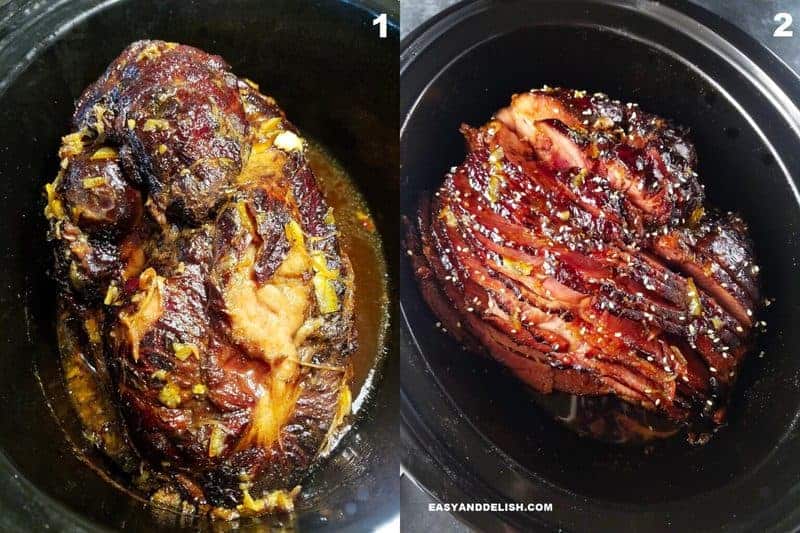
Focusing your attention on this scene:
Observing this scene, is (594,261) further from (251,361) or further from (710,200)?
(251,361)

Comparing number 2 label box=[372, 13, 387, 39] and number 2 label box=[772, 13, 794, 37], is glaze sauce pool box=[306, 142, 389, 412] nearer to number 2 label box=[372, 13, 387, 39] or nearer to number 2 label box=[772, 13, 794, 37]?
number 2 label box=[372, 13, 387, 39]

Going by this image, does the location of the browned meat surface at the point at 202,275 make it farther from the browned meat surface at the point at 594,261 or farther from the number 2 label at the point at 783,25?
the number 2 label at the point at 783,25

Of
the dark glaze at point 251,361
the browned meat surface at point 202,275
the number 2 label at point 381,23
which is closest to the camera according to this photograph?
the browned meat surface at point 202,275

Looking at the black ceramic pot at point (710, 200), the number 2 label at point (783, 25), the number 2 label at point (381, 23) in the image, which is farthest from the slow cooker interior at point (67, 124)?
the number 2 label at point (783, 25)

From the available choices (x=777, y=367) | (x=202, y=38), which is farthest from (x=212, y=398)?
(x=777, y=367)

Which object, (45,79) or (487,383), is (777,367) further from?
(45,79)

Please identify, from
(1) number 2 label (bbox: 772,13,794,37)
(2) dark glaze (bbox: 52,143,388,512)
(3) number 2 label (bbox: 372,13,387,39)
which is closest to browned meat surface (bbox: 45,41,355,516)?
(2) dark glaze (bbox: 52,143,388,512)
